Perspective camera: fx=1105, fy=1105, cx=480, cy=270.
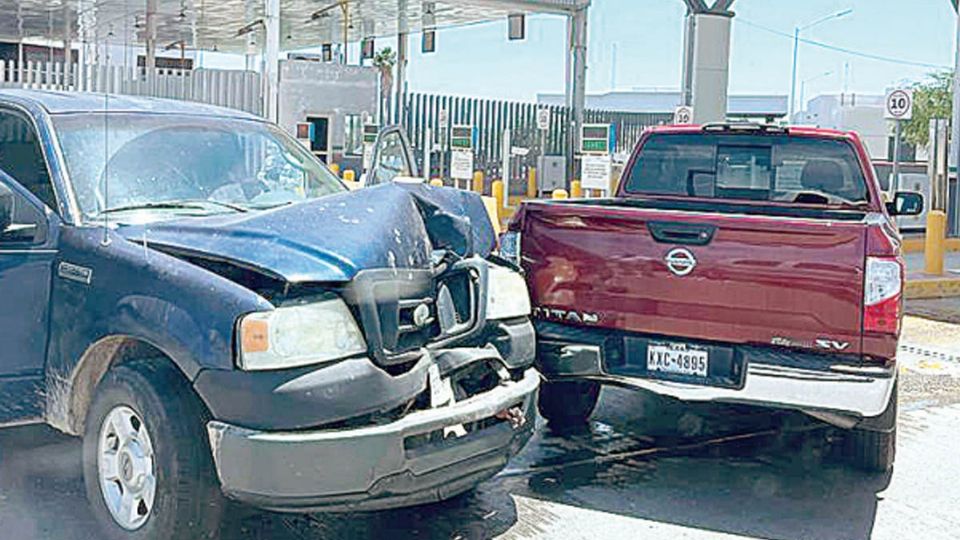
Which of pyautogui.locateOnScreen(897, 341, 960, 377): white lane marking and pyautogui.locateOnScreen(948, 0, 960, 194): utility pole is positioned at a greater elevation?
pyautogui.locateOnScreen(948, 0, 960, 194): utility pole

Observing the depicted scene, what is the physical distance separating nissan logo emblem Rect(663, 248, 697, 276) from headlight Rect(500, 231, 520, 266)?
0.89m

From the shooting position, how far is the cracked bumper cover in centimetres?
395

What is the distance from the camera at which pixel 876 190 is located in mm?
6664

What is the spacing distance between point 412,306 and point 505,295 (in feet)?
2.59

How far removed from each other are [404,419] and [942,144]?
1645 centimetres

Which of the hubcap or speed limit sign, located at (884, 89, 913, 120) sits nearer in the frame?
the hubcap

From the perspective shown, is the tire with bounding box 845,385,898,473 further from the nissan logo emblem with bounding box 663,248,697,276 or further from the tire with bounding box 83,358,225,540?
the tire with bounding box 83,358,225,540

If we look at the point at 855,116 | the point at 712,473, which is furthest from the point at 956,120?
the point at 855,116

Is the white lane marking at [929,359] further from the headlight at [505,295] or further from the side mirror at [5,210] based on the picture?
the side mirror at [5,210]

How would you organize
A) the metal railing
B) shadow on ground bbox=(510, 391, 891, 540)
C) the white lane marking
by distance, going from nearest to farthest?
shadow on ground bbox=(510, 391, 891, 540) < the white lane marking < the metal railing

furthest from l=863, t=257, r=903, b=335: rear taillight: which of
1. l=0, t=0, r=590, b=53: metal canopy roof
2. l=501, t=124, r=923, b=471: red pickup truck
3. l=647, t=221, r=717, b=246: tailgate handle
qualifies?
l=0, t=0, r=590, b=53: metal canopy roof

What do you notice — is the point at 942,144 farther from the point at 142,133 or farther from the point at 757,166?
the point at 142,133

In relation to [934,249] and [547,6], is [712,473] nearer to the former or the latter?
[934,249]

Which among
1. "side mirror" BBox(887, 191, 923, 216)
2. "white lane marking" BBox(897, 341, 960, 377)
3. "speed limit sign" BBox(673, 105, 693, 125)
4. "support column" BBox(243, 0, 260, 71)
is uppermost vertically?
"support column" BBox(243, 0, 260, 71)
